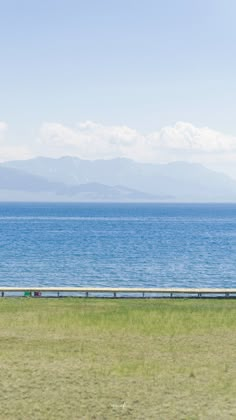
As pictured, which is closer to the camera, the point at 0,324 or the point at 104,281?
the point at 0,324

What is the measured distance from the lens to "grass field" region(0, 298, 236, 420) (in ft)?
63.9

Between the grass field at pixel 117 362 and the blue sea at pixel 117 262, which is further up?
the grass field at pixel 117 362

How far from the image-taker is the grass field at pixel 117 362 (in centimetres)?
1947

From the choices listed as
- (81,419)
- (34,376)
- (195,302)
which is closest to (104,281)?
(195,302)

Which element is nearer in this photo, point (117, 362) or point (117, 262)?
point (117, 362)

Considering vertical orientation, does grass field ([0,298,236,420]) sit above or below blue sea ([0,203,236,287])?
above

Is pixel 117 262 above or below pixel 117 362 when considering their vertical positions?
below

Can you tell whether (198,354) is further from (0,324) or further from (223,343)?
(0,324)

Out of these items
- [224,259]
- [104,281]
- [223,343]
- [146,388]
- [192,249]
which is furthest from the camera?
[192,249]

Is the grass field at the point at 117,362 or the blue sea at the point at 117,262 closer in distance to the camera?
the grass field at the point at 117,362

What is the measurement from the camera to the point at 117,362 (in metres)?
25.0

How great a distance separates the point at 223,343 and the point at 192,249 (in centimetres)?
8547

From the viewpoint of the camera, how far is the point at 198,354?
26.5m

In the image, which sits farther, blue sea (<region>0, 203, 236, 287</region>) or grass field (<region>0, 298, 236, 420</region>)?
blue sea (<region>0, 203, 236, 287</region>)
